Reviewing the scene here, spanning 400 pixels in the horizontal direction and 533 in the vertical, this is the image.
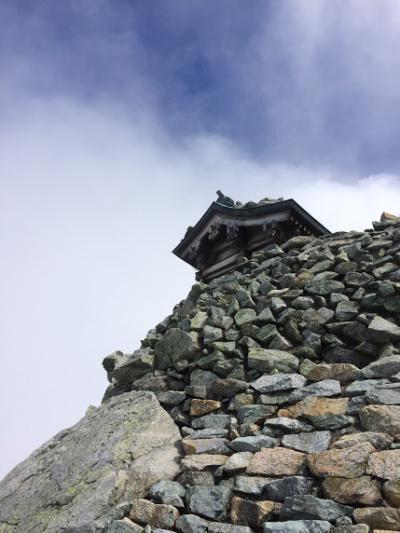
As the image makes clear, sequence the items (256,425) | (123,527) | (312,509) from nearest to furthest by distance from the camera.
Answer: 1. (312,509)
2. (123,527)
3. (256,425)

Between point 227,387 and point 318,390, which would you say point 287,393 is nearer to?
point 318,390

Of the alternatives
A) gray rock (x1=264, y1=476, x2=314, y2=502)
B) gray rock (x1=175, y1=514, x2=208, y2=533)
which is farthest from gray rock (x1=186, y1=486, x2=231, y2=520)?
gray rock (x1=264, y1=476, x2=314, y2=502)

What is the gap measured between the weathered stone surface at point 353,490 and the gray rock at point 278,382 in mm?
2015

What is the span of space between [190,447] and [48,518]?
1956mm

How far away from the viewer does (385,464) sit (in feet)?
13.6

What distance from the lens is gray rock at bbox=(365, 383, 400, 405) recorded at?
16.8 feet

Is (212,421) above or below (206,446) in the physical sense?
above

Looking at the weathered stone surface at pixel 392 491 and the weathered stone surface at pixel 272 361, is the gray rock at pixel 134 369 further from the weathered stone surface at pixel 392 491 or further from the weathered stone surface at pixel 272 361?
the weathered stone surface at pixel 392 491

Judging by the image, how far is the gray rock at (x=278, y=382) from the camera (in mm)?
6234

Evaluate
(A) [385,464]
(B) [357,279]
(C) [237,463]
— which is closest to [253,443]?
(C) [237,463]

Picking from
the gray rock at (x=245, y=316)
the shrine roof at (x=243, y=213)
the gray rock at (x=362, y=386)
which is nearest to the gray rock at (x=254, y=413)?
the gray rock at (x=362, y=386)

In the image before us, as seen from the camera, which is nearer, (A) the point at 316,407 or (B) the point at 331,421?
(B) the point at 331,421

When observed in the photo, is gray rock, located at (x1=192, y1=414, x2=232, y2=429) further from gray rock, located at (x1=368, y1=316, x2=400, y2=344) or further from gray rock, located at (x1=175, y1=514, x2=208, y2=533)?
gray rock, located at (x1=368, y1=316, x2=400, y2=344)

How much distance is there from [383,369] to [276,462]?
2094 mm
